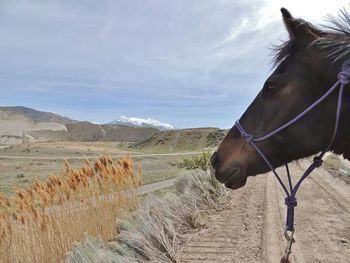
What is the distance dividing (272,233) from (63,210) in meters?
3.86

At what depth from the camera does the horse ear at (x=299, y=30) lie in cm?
264

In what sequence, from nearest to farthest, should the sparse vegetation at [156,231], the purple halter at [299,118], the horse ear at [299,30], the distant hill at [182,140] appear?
1. the purple halter at [299,118]
2. the horse ear at [299,30]
3. the sparse vegetation at [156,231]
4. the distant hill at [182,140]

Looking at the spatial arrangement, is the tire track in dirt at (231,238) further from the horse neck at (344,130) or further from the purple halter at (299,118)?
the horse neck at (344,130)

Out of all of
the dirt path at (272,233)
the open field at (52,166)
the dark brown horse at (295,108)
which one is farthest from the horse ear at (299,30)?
the open field at (52,166)

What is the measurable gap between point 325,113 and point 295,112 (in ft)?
0.56

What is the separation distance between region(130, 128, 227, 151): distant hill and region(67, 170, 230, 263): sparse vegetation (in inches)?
3628

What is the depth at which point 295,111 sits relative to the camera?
260 cm

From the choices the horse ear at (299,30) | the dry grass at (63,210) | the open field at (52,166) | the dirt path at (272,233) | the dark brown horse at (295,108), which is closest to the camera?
the dark brown horse at (295,108)

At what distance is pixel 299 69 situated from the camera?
2619 mm

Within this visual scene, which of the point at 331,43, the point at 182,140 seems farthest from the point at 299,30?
the point at 182,140

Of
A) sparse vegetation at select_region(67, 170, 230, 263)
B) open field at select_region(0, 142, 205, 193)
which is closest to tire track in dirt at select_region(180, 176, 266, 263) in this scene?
sparse vegetation at select_region(67, 170, 230, 263)

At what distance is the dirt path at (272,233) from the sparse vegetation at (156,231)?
32 cm

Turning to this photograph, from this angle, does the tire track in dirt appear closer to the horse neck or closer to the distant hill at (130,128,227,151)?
the horse neck

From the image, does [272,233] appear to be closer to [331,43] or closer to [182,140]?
[331,43]
